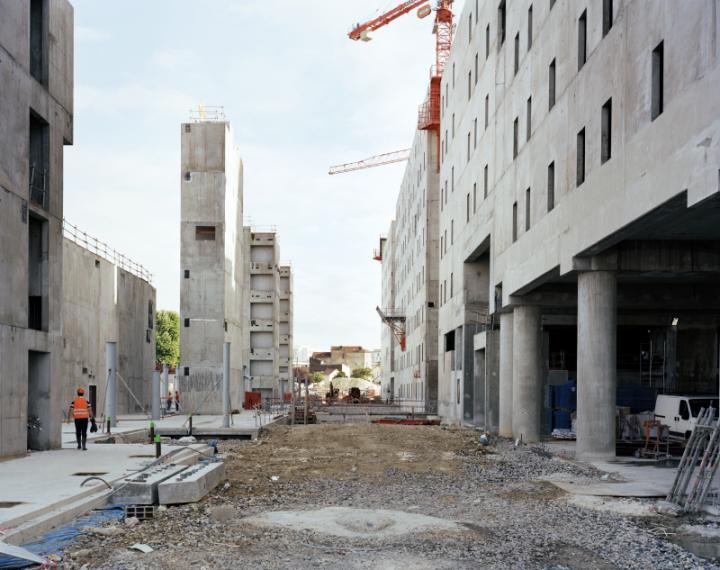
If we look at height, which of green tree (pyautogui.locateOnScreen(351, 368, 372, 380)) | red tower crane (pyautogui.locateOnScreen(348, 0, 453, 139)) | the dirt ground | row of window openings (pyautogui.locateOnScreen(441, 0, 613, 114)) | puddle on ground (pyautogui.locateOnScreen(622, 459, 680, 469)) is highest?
red tower crane (pyautogui.locateOnScreen(348, 0, 453, 139))

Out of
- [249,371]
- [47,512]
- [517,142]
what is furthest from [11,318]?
[249,371]

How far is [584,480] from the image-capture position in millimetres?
18812

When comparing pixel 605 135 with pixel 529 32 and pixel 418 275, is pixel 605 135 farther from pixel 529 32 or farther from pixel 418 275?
pixel 418 275

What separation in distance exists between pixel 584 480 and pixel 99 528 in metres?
11.5

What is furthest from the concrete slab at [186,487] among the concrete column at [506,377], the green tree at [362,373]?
the green tree at [362,373]

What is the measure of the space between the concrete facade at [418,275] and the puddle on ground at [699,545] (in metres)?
49.7

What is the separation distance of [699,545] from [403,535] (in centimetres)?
420

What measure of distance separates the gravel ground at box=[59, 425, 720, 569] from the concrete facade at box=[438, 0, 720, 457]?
583 cm

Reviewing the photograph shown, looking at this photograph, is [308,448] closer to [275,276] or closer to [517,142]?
[517,142]

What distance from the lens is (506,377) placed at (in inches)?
1355

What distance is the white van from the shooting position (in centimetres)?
2625

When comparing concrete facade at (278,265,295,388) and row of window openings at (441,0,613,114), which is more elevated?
row of window openings at (441,0,613,114)

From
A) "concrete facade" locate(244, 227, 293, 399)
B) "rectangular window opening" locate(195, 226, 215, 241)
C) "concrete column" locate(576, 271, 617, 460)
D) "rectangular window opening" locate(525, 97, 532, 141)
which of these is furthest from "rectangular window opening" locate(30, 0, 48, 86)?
"concrete facade" locate(244, 227, 293, 399)

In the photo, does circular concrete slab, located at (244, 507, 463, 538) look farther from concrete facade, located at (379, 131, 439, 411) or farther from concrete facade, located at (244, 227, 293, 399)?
concrete facade, located at (244, 227, 293, 399)
